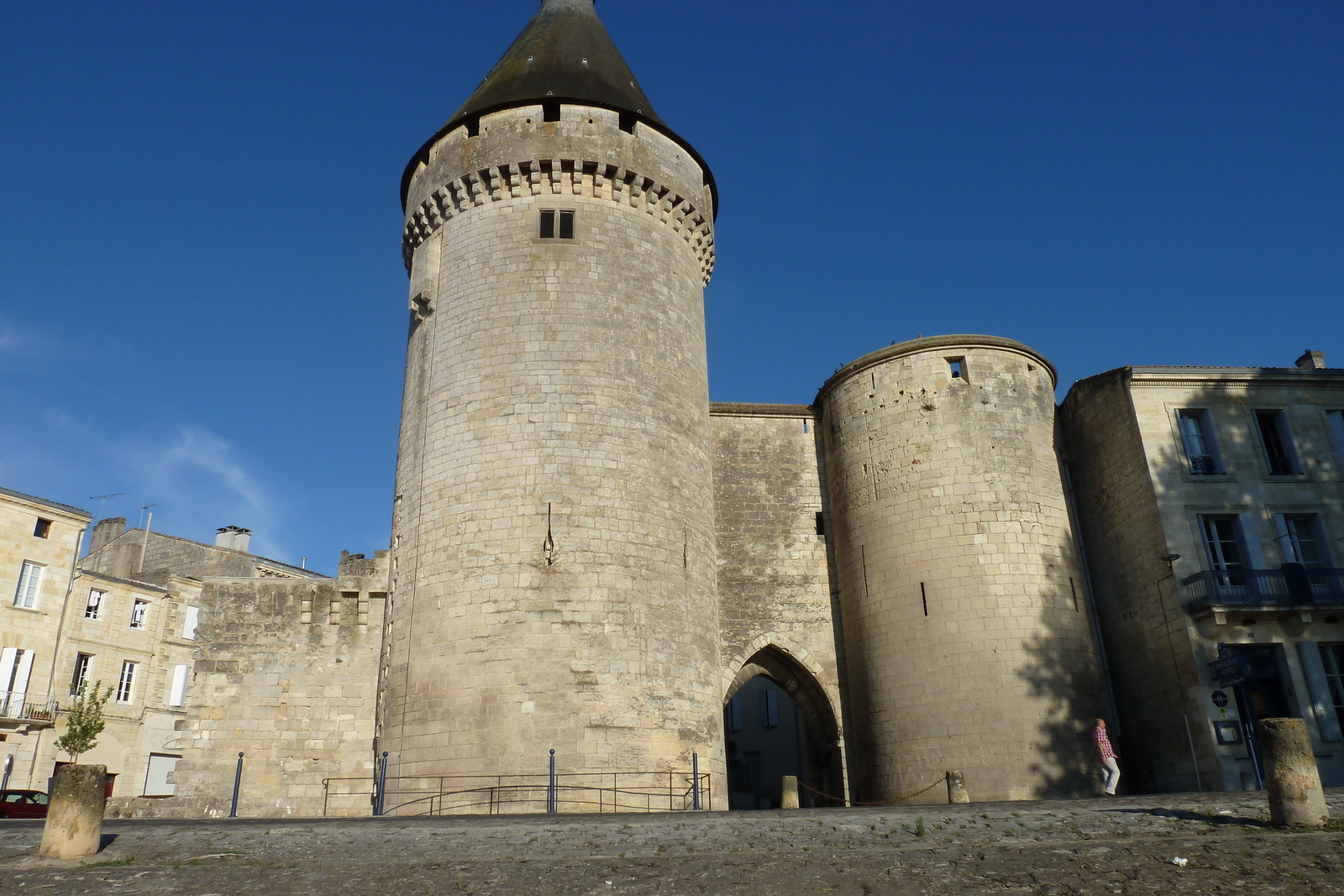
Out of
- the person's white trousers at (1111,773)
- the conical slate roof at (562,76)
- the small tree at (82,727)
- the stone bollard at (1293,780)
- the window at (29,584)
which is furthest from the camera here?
the window at (29,584)

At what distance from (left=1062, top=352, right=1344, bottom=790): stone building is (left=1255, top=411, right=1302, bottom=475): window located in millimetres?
31

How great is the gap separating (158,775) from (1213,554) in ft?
85.6

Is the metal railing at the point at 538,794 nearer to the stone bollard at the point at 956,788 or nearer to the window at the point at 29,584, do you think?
the stone bollard at the point at 956,788

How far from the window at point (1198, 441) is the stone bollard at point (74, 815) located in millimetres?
16504

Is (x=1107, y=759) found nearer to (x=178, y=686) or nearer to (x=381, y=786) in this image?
(x=381, y=786)

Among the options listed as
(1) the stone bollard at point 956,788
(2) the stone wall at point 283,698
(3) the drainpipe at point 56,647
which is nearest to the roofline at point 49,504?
(3) the drainpipe at point 56,647

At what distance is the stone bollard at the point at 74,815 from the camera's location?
800 centimetres

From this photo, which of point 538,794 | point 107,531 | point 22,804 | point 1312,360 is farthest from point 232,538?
point 1312,360

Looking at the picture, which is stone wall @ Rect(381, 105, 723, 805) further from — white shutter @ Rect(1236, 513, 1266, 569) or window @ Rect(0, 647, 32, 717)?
window @ Rect(0, 647, 32, 717)

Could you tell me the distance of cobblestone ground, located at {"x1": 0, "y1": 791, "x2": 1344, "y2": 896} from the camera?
697 cm

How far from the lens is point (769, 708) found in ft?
88.8

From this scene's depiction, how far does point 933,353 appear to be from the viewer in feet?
60.5

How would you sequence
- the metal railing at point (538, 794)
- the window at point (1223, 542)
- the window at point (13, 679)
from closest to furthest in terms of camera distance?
the metal railing at point (538, 794), the window at point (1223, 542), the window at point (13, 679)

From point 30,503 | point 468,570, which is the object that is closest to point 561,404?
point 468,570
